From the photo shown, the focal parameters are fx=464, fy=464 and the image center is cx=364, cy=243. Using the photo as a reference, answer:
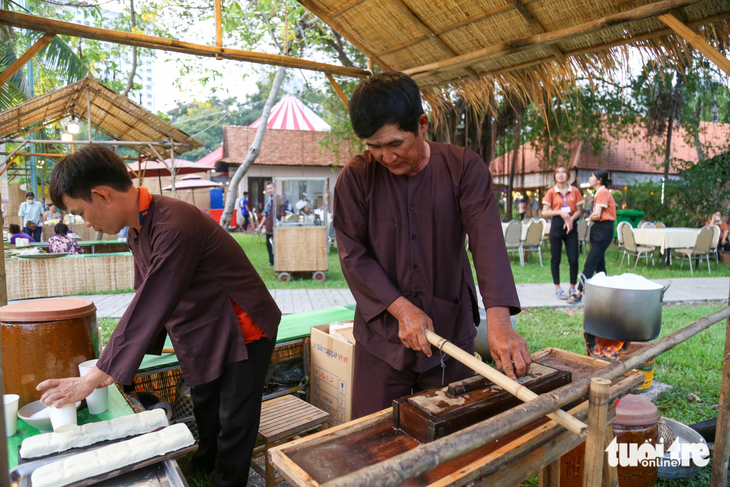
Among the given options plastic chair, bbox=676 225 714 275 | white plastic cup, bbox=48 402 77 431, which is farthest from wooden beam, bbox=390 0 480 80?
plastic chair, bbox=676 225 714 275

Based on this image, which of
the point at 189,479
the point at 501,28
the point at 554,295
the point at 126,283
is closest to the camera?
the point at 189,479

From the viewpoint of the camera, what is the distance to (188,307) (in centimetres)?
206

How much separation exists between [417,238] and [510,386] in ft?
2.29

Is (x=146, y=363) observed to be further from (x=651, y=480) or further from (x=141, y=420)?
(x=651, y=480)

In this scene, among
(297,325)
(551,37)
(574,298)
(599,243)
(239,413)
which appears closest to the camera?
(239,413)

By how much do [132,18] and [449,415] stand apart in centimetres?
1200

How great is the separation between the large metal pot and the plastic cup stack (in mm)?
2984

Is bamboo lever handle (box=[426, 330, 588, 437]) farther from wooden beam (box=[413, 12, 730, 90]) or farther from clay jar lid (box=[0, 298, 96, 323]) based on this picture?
wooden beam (box=[413, 12, 730, 90])

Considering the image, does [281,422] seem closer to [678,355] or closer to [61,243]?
[678,355]

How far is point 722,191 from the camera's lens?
1284cm

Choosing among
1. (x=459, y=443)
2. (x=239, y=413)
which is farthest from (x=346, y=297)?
(x=459, y=443)

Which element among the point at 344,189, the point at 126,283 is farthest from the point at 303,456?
the point at 126,283

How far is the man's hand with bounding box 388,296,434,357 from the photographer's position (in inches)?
65.5

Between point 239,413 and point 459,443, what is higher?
point 459,443
